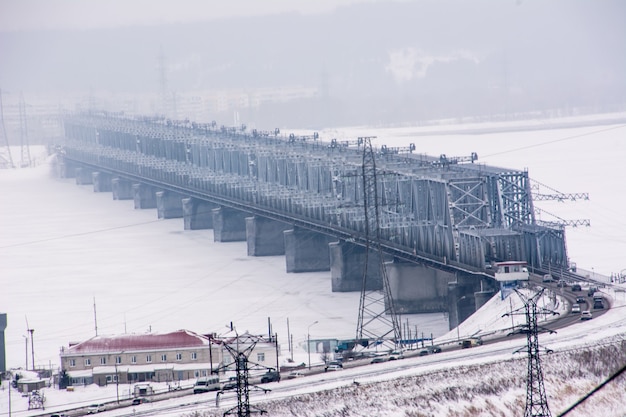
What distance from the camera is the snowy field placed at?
228 feet

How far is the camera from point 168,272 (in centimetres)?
8794

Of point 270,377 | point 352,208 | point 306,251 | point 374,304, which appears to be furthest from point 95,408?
point 306,251

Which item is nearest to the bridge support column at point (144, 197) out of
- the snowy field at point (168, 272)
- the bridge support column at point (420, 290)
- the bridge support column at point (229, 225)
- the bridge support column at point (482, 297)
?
the snowy field at point (168, 272)

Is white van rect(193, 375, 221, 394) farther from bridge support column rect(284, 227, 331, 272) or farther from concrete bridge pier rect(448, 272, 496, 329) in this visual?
bridge support column rect(284, 227, 331, 272)

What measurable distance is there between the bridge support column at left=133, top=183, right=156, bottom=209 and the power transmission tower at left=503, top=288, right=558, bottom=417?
7980cm

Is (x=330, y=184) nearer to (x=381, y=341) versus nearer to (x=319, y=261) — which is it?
(x=319, y=261)

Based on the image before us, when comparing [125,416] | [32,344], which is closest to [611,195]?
[32,344]

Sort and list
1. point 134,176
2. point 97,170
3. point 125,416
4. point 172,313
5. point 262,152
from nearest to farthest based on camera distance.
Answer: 1. point 125,416
2. point 172,313
3. point 262,152
4. point 134,176
5. point 97,170

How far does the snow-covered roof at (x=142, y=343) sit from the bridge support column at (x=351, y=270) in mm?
22603

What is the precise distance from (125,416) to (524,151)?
105 meters

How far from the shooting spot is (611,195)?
10231 cm

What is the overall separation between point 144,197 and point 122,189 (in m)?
11.6

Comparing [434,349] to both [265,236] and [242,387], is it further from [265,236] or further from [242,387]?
[265,236]

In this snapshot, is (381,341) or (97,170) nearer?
(381,341)
